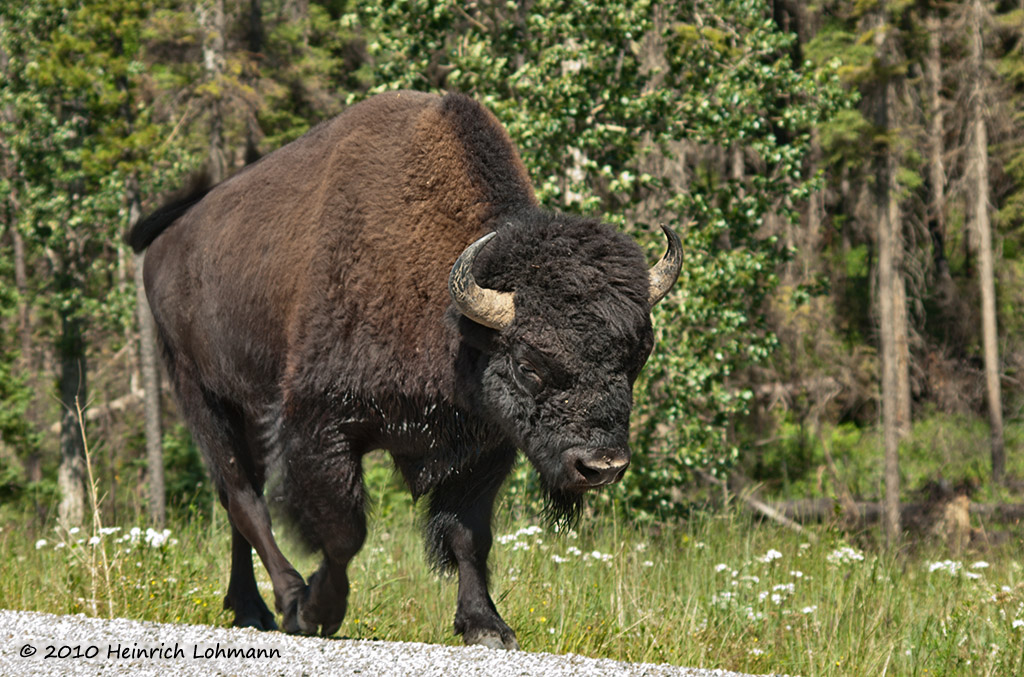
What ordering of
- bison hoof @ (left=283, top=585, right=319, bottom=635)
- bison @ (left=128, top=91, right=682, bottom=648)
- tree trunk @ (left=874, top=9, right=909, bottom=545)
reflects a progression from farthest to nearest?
tree trunk @ (left=874, top=9, right=909, bottom=545) < bison hoof @ (left=283, top=585, right=319, bottom=635) < bison @ (left=128, top=91, right=682, bottom=648)

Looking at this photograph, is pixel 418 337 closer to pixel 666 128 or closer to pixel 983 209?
pixel 666 128

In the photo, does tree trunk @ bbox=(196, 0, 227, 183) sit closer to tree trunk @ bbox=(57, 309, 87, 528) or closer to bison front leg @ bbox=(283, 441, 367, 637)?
tree trunk @ bbox=(57, 309, 87, 528)

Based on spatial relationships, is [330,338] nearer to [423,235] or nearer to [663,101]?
[423,235]

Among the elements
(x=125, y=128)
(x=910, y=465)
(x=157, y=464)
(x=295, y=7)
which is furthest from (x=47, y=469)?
(x=910, y=465)

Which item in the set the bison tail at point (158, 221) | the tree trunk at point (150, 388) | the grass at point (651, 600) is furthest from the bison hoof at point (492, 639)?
the tree trunk at point (150, 388)

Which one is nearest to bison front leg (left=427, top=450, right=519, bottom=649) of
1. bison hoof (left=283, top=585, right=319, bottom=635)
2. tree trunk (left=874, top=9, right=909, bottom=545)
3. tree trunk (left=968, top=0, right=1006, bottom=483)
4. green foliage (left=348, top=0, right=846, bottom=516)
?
bison hoof (left=283, top=585, right=319, bottom=635)

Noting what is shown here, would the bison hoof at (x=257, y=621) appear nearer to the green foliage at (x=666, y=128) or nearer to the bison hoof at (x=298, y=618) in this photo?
the bison hoof at (x=298, y=618)

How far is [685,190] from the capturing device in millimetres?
12586

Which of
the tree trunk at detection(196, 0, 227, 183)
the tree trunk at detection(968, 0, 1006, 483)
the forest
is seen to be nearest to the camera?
the forest

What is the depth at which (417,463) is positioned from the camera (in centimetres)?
512

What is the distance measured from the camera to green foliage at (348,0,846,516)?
377 inches

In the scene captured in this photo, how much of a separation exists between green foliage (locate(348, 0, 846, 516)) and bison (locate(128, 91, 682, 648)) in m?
4.11

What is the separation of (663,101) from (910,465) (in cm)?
1631

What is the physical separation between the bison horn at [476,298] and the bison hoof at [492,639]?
1446mm
